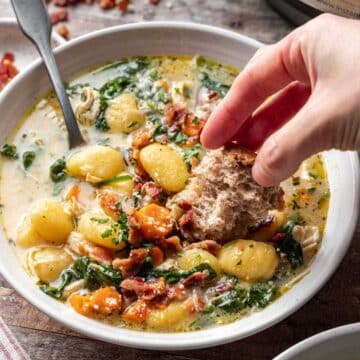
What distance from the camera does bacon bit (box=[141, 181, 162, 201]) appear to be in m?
2.53

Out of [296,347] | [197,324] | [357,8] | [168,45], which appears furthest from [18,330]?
[357,8]

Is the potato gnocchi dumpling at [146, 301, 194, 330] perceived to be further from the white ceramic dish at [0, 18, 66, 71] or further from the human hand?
the white ceramic dish at [0, 18, 66, 71]

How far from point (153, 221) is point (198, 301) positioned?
0.32 m

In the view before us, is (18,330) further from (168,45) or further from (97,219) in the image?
(168,45)

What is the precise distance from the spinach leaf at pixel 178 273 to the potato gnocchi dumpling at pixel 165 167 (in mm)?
310

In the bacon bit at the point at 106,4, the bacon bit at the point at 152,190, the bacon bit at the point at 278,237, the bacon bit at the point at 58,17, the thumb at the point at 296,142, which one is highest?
the thumb at the point at 296,142

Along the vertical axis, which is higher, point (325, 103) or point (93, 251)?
point (325, 103)

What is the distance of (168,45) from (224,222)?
2.98 ft

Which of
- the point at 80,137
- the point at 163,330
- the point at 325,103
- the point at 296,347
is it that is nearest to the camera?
the point at 325,103

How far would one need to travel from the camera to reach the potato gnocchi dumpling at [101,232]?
241 cm

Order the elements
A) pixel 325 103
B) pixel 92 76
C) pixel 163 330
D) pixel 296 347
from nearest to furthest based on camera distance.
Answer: pixel 325 103, pixel 296 347, pixel 163 330, pixel 92 76

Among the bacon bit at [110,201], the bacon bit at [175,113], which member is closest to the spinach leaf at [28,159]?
the bacon bit at [110,201]

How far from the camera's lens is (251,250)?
7.88ft

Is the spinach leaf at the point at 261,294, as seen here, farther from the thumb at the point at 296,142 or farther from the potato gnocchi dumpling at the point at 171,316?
the thumb at the point at 296,142
